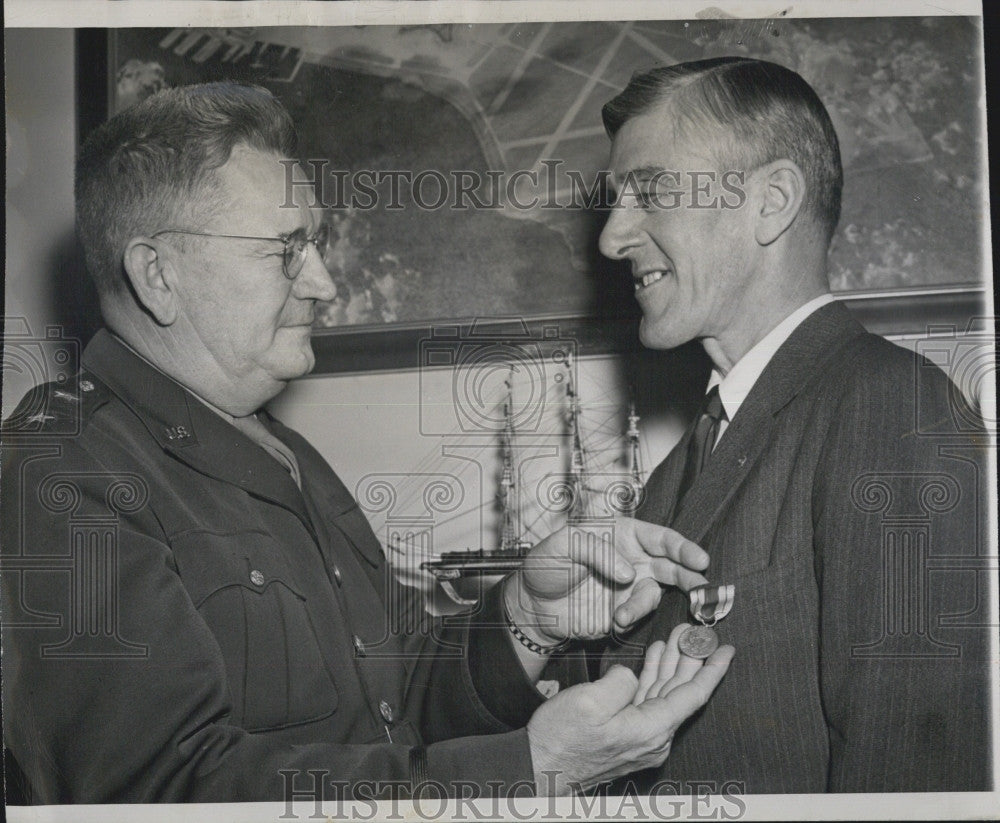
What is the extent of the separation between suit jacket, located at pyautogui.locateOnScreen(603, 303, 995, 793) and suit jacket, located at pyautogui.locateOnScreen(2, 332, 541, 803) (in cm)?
42

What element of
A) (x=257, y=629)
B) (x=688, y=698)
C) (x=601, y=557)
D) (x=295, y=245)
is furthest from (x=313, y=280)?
(x=688, y=698)

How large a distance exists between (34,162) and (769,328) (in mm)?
1816

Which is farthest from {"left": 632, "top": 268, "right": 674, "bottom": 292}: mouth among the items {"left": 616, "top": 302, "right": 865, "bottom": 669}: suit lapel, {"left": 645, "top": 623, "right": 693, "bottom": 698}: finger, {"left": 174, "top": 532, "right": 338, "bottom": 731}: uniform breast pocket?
{"left": 174, "top": 532, "right": 338, "bottom": 731}: uniform breast pocket

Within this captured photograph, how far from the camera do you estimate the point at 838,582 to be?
2516 millimetres

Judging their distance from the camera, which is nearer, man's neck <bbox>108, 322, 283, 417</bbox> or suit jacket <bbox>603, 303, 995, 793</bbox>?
suit jacket <bbox>603, 303, 995, 793</bbox>

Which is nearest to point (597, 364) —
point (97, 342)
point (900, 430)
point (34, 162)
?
point (900, 430)

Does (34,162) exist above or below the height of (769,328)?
above

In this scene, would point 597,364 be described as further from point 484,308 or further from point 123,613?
point 123,613

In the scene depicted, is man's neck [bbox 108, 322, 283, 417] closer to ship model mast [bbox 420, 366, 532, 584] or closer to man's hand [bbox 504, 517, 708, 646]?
ship model mast [bbox 420, 366, 532, 584]

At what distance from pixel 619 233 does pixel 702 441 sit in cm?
54

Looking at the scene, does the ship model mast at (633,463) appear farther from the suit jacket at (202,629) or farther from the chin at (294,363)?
the chin at (294,363)

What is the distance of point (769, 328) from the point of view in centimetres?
265

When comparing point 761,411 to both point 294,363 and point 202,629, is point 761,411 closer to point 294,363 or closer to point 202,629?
point 294,363

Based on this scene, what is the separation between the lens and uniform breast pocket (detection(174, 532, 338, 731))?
2.52 meters
